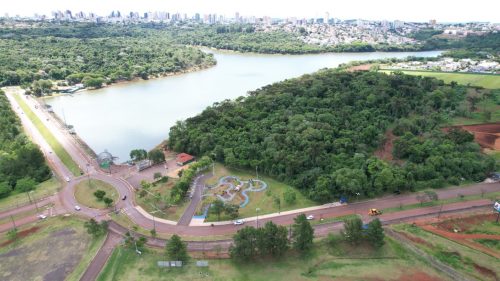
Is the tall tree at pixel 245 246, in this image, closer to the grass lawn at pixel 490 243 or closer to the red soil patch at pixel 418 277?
the red soil patch at pixel 418 277

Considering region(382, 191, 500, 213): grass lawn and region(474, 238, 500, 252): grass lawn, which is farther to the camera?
region(382, 191, 500, 213): grass lawn

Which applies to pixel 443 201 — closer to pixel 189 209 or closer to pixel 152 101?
pixel 189 209

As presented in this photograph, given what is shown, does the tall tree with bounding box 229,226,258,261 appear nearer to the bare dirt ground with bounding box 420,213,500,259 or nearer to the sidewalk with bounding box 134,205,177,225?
the sidewalk with bounding box 134,205,177,225

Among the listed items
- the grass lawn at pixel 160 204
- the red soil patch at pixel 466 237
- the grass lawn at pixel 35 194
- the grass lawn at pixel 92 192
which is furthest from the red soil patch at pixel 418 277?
the grass lawn at pixel 35 194

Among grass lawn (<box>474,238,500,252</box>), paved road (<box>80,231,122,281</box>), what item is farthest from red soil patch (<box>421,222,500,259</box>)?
paved road (<box>80,231,122,281</box>)

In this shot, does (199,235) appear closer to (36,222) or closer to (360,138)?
(36,222)

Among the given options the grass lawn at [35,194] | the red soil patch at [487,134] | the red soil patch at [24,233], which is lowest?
the red soil patch at [24,233]

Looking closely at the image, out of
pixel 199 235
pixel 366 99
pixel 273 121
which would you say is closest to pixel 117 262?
pixel 199 235
